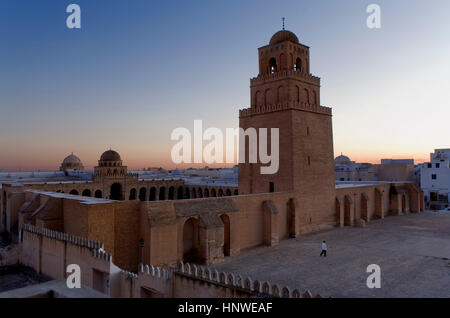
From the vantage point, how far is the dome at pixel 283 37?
23.4 m

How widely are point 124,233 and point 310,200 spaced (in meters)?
13.1

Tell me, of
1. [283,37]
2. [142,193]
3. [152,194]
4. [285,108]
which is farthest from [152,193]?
[283,37]

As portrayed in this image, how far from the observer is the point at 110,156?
3862cm

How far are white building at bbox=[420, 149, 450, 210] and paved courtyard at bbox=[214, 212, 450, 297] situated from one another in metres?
19.7

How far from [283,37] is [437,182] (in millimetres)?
29227

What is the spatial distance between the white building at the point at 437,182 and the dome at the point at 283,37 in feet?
90.3

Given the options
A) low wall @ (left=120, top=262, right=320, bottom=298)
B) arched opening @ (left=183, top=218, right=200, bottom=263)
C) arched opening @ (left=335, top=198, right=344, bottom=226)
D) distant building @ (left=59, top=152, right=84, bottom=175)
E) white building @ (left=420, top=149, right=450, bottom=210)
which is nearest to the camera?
low wall @ (left=120, top=262, right=320, bottom=298)

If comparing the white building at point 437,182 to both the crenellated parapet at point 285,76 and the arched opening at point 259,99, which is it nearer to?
the crenellated parapet at point 285,76

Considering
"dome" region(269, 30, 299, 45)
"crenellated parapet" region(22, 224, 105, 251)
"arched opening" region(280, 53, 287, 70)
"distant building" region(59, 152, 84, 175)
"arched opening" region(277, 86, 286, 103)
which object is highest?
"dome" region(269, 30, 299, 45)

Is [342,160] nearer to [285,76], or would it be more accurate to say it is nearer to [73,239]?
[285,76]

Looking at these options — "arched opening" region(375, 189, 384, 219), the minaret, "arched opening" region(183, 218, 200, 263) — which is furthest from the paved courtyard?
"arched opening" region(375, 189, 384, 219)

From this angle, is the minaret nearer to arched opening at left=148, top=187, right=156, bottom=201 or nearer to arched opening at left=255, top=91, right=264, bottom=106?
arched opening at left=255, top=91, right=264, bottom=106

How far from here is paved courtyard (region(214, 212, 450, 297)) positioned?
12.0 m
